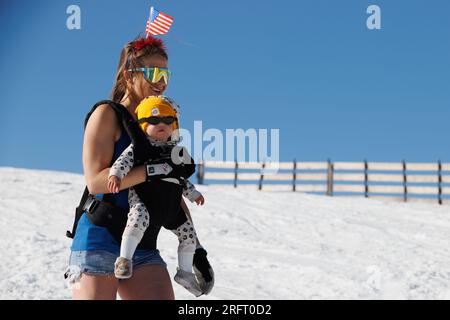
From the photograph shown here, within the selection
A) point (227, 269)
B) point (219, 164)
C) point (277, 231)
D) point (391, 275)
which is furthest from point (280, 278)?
point (219, 164)

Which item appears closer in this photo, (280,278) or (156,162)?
(156,162)

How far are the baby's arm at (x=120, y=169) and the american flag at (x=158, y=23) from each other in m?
0.84

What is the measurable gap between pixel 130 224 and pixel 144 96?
66 centimetres

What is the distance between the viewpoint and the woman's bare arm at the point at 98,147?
8.30 feet

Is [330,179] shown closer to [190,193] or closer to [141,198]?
[190,193]

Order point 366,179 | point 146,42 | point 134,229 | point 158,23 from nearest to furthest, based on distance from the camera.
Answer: point 134,229 < point 146,42 < point 158,23 < point 366,179

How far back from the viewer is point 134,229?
2.49m

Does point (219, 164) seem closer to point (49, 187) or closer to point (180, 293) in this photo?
point (49, 187)

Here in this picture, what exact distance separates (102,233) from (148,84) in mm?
709

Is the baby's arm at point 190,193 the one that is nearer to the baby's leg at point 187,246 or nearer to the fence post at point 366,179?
the baby's leg at point 187,246

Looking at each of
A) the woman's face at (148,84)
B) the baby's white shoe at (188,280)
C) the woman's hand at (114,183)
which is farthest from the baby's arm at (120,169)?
the baby's white shoe at (188,280)

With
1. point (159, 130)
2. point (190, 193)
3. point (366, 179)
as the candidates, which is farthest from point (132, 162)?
point (366, 179)

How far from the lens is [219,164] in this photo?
2377 centimetres

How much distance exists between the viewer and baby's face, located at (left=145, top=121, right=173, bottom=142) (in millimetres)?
2557
